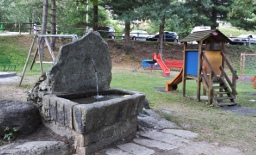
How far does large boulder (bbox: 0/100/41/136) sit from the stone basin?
0.56 feet

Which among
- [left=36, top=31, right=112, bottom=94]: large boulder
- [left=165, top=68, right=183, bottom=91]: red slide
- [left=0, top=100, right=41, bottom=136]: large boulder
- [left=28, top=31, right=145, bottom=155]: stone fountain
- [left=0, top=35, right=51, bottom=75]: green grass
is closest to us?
[left=28, top=31, right=145, bottom=155]: stone fountain

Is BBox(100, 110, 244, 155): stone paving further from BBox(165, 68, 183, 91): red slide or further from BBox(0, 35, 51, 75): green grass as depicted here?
BBox(0, 35, 51, 75): green grass

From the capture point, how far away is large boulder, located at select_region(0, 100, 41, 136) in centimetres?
409

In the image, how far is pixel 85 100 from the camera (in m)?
4.88

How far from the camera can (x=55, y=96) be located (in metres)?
4.38

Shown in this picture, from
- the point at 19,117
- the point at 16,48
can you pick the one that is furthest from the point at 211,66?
the point at 16,48

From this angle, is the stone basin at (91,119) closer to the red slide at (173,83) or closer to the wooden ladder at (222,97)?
the wooden ladder at (222,97)

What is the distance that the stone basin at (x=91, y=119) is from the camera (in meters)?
3.74

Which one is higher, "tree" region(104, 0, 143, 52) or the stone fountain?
"tree" region(104, 0, 143, 52)

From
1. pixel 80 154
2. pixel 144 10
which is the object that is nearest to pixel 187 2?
pixel 144 10

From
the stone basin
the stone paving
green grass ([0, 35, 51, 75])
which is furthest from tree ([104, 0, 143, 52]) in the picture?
the stone basin

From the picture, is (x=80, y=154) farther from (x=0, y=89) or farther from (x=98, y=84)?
(x=0, y=89)

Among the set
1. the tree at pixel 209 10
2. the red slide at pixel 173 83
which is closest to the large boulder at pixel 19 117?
the red slide at pixel 173 83

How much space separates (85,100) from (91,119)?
1.19 meters
